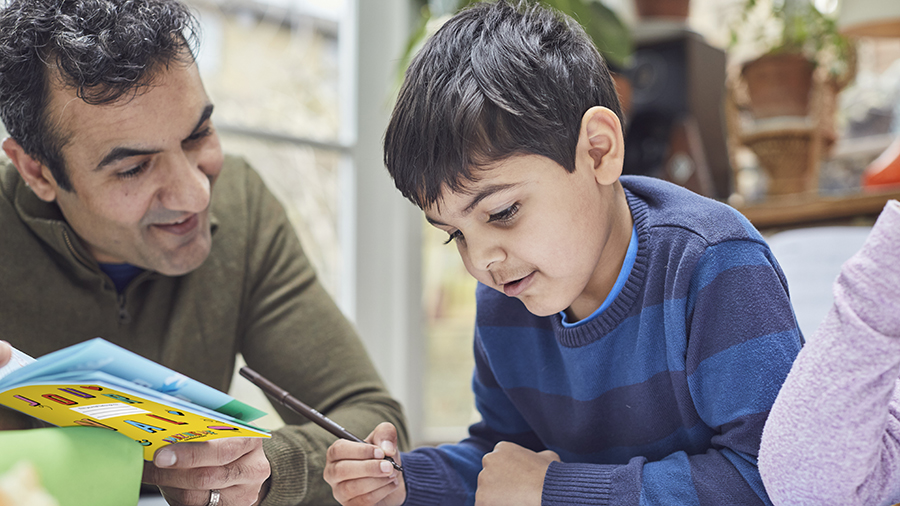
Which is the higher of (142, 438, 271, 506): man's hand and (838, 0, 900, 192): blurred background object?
(838, 0, 900, 192): blurred background object

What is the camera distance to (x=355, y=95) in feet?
7.38

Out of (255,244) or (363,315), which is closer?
(255,244)

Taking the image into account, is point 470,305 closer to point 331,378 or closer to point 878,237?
point 331,378

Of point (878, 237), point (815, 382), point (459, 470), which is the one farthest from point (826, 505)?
point (459, 470)

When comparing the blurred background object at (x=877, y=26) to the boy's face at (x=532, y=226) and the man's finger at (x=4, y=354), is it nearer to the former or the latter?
the boy's face at (x=532, y=226)

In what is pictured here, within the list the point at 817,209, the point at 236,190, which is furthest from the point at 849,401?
the point at 817,209

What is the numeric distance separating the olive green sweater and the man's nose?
0.59ft

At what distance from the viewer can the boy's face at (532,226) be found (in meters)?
0.78

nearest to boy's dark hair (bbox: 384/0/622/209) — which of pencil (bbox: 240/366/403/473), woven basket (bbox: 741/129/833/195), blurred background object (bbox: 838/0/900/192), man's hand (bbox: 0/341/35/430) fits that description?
pencil (bbox: 240/366/403/473)

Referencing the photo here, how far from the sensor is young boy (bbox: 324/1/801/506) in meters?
0.73

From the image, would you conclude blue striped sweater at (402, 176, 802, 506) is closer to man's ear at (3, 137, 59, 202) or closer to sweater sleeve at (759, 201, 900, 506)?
sweater sleeve at (759, 201, 900, 506)

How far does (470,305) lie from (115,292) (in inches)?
54.2

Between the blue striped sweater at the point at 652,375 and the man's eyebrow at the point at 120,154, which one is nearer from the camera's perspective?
the blue striped sweater at the point at 652,375

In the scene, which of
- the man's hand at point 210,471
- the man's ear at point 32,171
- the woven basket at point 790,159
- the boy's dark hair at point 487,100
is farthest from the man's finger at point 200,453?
the woven basket at point 790,159
